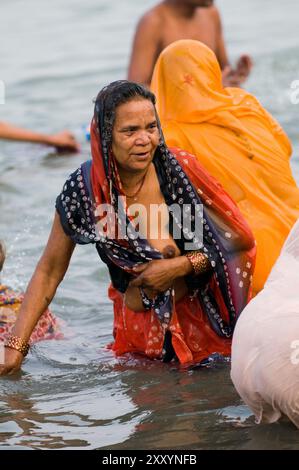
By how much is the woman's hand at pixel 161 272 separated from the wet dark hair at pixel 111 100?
58 centimetres

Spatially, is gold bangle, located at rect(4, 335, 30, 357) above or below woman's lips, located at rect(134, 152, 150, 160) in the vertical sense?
below

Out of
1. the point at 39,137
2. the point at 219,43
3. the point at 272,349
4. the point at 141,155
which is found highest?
the point at 141,155

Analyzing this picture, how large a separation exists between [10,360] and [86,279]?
2.52 metres

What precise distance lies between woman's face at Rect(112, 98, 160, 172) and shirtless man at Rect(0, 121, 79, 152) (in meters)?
5.04

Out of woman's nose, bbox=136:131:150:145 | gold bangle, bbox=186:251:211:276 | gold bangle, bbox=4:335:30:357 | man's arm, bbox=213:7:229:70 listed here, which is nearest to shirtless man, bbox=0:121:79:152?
man's arm, bbox=213:7:229:70

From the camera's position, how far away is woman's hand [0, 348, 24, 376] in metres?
5.87

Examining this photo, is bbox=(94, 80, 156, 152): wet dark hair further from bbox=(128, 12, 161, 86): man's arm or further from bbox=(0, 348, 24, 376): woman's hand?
bbox=(128, 12, 161, 86): man's arm

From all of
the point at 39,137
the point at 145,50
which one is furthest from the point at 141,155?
the point at 39,137

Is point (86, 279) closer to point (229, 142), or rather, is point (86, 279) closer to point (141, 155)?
point (229, 142)

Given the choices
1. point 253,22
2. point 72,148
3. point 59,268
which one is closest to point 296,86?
point 72,148

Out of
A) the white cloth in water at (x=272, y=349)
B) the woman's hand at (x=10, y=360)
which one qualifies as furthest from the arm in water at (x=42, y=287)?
the white cloth in water at (x=272, y=349)

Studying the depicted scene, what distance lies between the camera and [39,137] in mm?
10938

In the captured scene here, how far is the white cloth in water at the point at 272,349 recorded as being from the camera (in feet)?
15.8

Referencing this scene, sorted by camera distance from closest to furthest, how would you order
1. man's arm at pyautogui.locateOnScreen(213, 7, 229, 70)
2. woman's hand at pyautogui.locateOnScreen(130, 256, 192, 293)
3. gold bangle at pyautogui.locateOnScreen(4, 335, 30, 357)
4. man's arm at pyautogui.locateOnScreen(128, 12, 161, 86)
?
1. woman's hand at pyautogui.locateOnScreen(130, 256, 192, 293)
2. gold bangle at pyautogui.locateOnScreen(4, 335, 30, 357)
3. man's arm at pyautogui.locateOnScreen(128, 12, 161, 86)
4. man's arm at pyautogui.locateOnScreen(213, 7, 229, 70)
